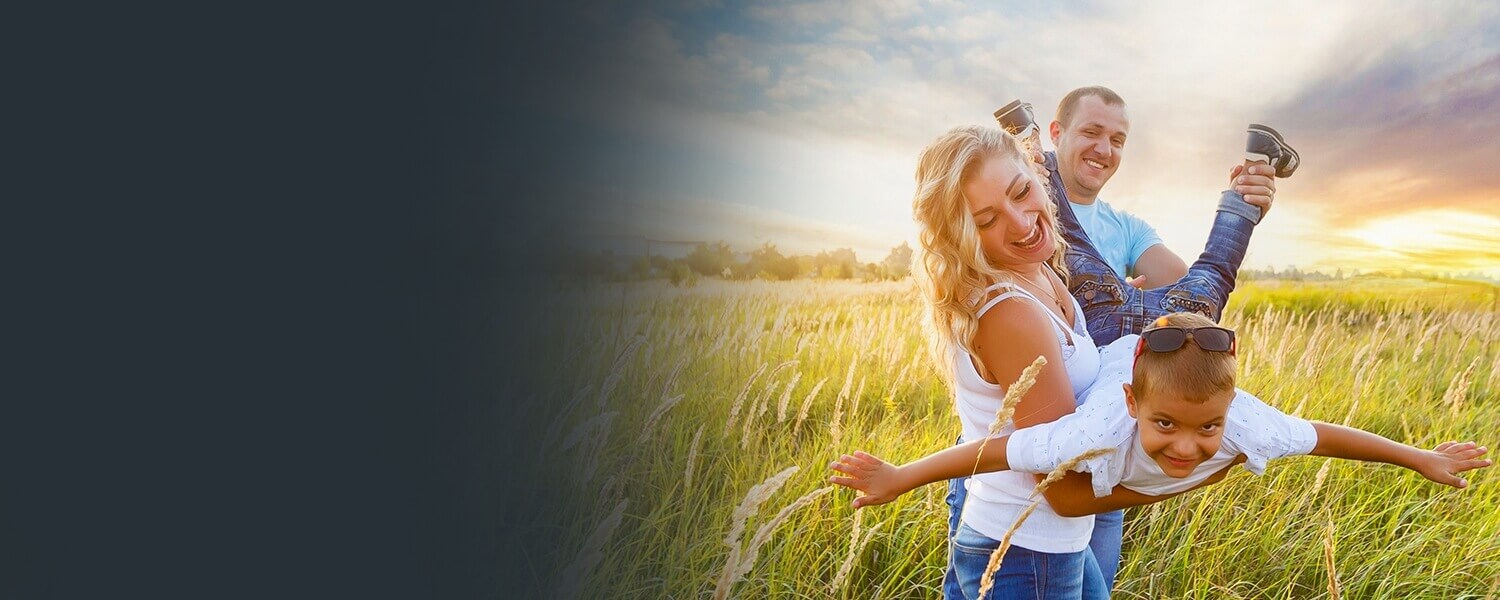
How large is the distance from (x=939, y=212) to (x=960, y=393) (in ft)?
0.99

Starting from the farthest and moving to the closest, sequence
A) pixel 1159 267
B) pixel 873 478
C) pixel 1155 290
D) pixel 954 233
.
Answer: pixel 1159 267 → pixel 1155 290 → pixel 954 233 → pixel 873 478

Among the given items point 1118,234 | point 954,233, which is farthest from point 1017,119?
point 1118,234

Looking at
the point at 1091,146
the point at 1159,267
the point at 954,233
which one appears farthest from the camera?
the point at 1159,267

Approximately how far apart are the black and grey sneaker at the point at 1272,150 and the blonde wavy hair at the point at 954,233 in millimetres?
380

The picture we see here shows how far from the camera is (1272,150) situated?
143 cm

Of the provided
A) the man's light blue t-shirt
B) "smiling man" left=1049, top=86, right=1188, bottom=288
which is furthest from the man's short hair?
the man's light blue t-shirt

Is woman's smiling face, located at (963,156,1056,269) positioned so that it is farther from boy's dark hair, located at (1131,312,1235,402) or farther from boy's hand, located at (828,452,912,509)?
boy's hand, located at (828,452,912,509)

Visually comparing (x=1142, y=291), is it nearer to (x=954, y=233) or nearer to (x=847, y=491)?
(x=954, y=233)

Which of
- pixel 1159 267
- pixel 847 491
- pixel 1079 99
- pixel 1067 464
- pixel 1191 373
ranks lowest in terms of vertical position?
pixel 847 491

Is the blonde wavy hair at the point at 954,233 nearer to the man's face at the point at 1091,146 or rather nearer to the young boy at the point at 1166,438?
the young boy at the point at 1166,438

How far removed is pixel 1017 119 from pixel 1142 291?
1.21 feet

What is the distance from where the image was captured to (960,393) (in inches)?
55.6

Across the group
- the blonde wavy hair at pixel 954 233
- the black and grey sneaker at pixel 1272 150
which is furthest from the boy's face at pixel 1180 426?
the black and grey sneaker at pixel 1272 150

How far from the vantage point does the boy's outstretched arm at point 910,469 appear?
1205 mm
